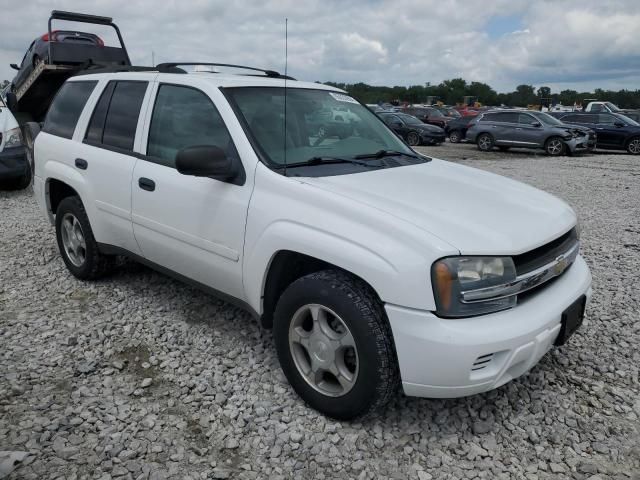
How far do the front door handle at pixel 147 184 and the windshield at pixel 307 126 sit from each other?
78cm

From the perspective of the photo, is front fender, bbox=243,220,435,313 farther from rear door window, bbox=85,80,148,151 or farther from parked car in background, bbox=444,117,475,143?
parked car in background, bbox=444,117,475,143

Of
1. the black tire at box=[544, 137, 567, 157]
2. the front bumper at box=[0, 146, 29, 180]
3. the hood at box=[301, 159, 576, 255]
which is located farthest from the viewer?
the black tire at box=[544, 137, 567, 157]

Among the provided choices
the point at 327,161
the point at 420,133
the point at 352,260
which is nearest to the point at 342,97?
the point at 327,161

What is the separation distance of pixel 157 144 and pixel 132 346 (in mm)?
1354

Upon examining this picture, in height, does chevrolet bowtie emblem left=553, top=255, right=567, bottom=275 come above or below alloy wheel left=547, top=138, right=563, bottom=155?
above

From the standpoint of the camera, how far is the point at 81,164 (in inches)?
164

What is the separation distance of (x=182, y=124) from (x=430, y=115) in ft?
75.7

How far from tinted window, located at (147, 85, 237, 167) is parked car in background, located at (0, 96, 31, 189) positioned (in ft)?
19.7

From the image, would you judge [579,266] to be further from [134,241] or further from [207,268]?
[134,241]

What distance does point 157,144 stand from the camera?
3.60 m

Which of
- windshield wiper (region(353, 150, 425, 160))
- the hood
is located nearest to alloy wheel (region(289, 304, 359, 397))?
the hood

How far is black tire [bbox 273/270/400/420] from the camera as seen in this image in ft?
8.07

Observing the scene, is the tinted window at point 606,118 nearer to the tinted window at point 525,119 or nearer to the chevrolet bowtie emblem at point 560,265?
the tinted window at point 525,119

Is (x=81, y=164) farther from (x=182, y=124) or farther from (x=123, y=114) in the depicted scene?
(x=182, y=124)
